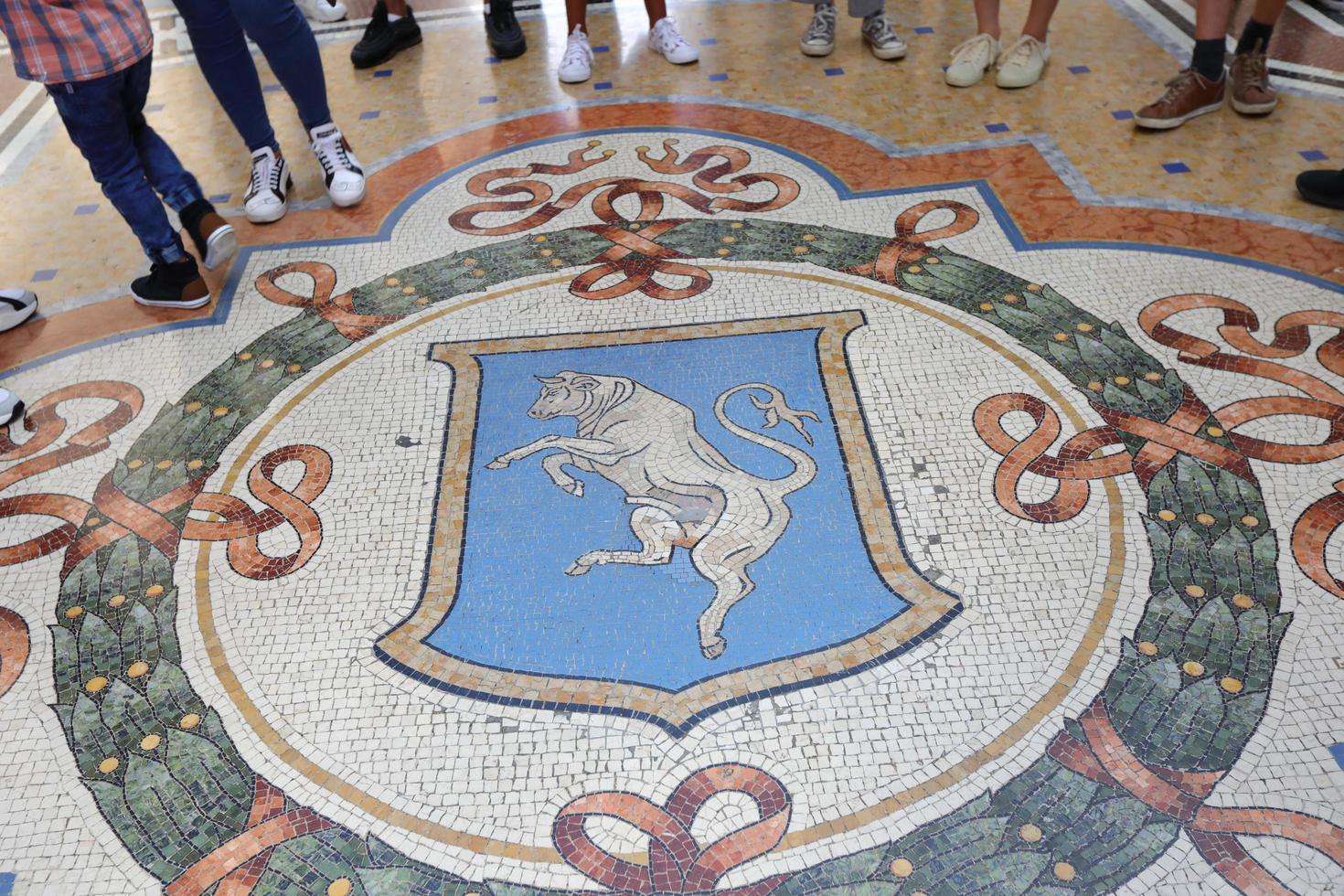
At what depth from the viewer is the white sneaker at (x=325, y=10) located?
4.74m

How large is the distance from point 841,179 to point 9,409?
2401 millimetres

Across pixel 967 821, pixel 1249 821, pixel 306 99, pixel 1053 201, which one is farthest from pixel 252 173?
pixel 1249 821

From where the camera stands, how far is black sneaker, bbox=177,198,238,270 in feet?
10.2

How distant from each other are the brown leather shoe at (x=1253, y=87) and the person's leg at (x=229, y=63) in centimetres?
313

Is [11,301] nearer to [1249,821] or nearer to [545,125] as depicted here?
[545,125]

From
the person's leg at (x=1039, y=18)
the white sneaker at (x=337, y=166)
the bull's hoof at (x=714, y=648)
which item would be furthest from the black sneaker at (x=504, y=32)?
the bull's hoof at (x=714, y=648)

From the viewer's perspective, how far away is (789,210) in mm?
3236

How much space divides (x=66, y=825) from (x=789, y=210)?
239 centimetres

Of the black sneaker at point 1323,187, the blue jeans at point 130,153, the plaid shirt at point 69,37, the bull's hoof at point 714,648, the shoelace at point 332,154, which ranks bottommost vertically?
the black sneaker at point 1323,187

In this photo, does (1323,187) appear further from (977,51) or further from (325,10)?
(325,10)

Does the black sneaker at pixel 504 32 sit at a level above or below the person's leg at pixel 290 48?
below

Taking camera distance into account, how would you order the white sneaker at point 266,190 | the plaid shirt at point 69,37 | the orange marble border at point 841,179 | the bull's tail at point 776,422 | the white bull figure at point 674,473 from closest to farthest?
1. the white bull figure at point 674,473
2. the bull's tail at point 776,422
3. the plaid shirt at point 69,37
4. the orange marble border at point 841,179
5. the white sneaker at point 266,190

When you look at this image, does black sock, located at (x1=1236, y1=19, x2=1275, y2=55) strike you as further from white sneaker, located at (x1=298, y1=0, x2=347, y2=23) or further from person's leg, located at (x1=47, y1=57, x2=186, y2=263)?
white sneaker, located at (x1=298, y1=0, x2=347, y2=23)

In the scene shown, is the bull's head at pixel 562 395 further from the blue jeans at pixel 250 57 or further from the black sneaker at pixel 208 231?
the blue jeans at pixel 250 57
